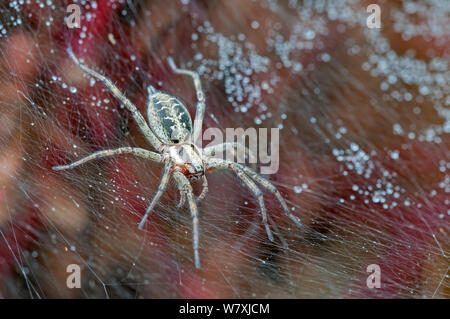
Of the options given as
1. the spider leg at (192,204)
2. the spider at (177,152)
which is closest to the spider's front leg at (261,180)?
the spider at (177,152)

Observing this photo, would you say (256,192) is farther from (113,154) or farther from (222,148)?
(113,154)

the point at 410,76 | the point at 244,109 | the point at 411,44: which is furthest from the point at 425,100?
the point at 244,109

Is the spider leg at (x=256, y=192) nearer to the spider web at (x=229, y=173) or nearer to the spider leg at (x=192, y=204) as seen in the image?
the spider web at (x=229, y=173)

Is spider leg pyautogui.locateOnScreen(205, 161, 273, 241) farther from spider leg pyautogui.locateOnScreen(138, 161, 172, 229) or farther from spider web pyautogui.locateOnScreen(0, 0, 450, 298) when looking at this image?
spider leg pyautogui.locateOnScreen(138, 161, 172, 229)

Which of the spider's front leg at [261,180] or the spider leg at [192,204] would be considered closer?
the spider leg at [192,204]

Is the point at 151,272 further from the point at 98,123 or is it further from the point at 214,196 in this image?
the point at 98,123

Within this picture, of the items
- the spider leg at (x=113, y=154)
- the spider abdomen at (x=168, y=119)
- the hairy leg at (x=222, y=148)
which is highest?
the spider abdomen at (x=168, y=119)
